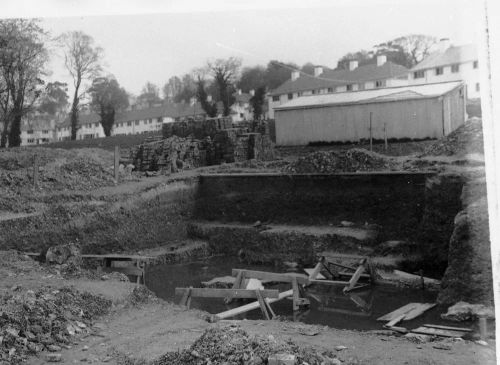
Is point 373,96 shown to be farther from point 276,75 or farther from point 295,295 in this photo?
point 295,295

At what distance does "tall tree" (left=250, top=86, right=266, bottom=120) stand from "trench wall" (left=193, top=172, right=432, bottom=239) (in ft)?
20.8

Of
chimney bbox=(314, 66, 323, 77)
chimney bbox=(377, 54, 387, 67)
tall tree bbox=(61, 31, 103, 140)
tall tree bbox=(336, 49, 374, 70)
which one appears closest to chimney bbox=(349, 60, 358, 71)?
tall tree bbox=(336, 49, 374, 70)

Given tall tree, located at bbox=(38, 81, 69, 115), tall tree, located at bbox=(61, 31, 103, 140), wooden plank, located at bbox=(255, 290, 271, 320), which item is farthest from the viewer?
tall tree, located at bbox=(38, 81, 69, 115)

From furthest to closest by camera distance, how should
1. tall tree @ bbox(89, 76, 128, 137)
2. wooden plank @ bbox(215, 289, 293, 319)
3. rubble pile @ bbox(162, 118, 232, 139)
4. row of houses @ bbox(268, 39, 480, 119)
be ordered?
rubble pile @ bbox(162, 118, 232, 139)
tall tree @ bbox(89, 76, 128, 137)
row of houses @ bbox(268, 39, 480, 119)
wooden plank @ bbox(215, 289, 293, 319)

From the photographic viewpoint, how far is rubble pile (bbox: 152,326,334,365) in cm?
632

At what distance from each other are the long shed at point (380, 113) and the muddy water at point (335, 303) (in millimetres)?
7618

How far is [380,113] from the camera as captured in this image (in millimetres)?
20266

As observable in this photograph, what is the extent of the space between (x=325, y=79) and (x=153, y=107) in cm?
984

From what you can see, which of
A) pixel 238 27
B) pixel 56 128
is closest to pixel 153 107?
pixel 56 128

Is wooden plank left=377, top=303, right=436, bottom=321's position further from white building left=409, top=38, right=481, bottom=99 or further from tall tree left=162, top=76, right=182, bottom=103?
tall tree left=162, top=76, right=182, bottom=103

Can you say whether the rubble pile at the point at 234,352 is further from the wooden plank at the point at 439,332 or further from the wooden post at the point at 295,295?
the wooden post at the point at 295,295

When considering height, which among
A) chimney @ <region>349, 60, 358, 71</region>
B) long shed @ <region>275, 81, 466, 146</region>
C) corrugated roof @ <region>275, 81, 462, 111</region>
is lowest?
long shed @ <region>275, 81, 466, 146</region>

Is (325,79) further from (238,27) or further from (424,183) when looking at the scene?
(238,27)

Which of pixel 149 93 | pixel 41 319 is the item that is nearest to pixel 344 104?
pixel 149 93
